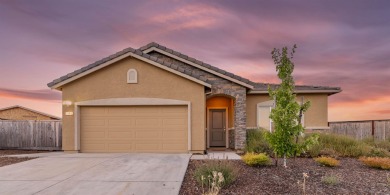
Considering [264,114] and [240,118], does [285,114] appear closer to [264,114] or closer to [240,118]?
[240,118]

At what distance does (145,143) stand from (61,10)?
687 cm

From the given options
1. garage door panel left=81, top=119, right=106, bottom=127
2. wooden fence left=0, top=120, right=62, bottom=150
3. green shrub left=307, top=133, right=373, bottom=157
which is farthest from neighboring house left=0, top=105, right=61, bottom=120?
green shrub left=307, top=133, right=373, bottom=157

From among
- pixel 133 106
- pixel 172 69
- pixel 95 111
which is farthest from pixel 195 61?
pixel 95 111

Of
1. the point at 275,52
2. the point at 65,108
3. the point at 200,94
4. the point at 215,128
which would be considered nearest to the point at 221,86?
the point at 200,94

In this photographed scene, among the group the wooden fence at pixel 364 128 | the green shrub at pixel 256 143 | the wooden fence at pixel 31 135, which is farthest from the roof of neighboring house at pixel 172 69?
the wooden fence at pixel 31 135

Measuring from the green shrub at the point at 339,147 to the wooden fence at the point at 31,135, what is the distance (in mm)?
13718

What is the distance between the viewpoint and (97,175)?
10.0m

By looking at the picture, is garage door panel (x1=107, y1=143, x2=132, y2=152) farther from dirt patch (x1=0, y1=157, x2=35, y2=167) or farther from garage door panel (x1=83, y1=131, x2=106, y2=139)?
dirt patch (x1=0, y1=157, x2=35, y2=167)

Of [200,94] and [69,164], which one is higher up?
[200,94]

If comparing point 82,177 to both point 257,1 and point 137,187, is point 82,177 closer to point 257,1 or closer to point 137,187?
point 137,187

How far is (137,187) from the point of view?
857cm

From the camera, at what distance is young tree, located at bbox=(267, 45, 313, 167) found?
424 inches

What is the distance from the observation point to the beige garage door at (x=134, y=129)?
49.6 feet

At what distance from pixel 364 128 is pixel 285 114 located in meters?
12.4
